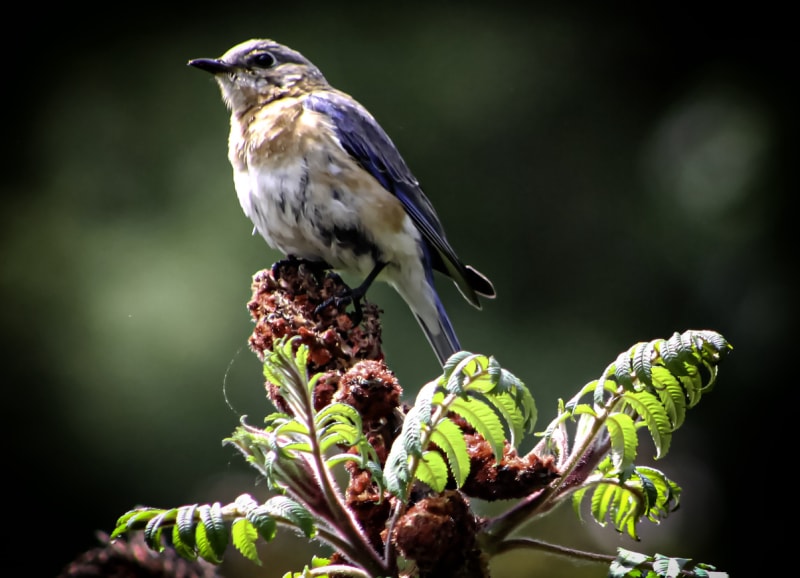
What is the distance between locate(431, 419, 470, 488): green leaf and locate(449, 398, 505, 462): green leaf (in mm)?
41

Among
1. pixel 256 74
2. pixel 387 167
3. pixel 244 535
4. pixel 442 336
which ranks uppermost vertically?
pixel 256 74

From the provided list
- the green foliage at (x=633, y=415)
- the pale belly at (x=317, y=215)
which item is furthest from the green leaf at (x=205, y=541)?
the pale belly at (x=317, y=215)

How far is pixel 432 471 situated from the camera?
1420 millimetres

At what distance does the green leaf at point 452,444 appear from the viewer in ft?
4.68

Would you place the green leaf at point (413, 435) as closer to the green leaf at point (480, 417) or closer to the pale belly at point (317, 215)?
the green leaf at point (480, 417)

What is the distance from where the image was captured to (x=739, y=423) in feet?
18.1

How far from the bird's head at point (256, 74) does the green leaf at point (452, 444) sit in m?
2.83

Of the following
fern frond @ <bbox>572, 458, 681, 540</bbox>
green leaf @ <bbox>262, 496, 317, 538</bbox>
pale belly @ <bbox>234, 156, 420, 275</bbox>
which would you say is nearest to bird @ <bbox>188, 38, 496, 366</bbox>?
pale belly @ <bbox>234, 156, 420, 275</bbox>

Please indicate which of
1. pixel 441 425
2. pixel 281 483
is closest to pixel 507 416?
pixel 441 425

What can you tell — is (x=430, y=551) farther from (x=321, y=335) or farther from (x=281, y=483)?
(x=321, y=335)

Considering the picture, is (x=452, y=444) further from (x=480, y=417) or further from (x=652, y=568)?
(x=652, y=568)

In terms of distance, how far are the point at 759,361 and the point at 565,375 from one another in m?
1.18

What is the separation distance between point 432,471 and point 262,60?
3.08 m

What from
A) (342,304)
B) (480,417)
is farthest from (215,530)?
(342,304)
